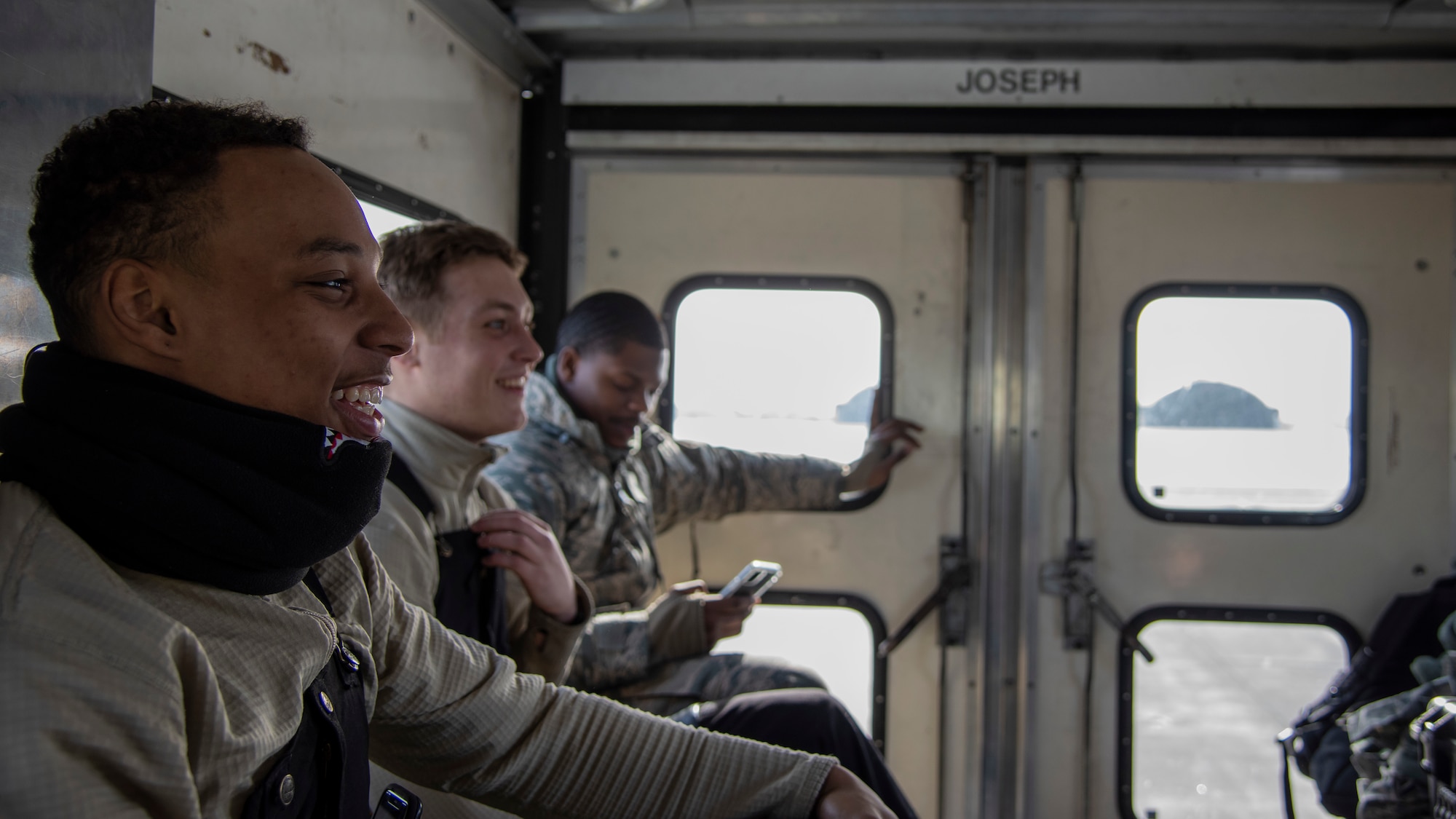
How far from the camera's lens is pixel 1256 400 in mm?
3385

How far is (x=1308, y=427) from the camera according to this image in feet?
11.1

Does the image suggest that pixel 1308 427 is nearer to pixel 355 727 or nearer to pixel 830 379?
pixel 830 379

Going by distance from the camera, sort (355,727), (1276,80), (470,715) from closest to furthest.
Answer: (355,727) → (470,715) → (1276,80)

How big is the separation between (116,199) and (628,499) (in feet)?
6.61

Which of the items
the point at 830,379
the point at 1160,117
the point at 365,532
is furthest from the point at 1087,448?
the point at 365,532

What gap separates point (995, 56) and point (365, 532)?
108 inches

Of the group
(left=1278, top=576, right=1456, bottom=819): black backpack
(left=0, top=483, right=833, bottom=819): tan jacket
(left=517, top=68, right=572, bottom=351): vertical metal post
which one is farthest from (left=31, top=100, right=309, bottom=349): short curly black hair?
(left=1278, top=576, right=1456, bottom=819): black backpack

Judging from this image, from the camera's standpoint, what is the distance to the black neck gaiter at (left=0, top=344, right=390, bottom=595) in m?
0.94

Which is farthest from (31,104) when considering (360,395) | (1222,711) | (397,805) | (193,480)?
(1222,711)

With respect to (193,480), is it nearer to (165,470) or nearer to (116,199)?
(165,470)

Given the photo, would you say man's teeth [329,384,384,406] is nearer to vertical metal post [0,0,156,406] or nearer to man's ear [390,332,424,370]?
vertical metal post [0,0,156,406]

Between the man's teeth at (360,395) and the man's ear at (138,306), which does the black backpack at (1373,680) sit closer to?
the man's teeth at (360,395)

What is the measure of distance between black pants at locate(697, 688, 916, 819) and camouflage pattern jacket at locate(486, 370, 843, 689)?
0.43m

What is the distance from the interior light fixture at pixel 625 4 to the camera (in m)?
2.98
